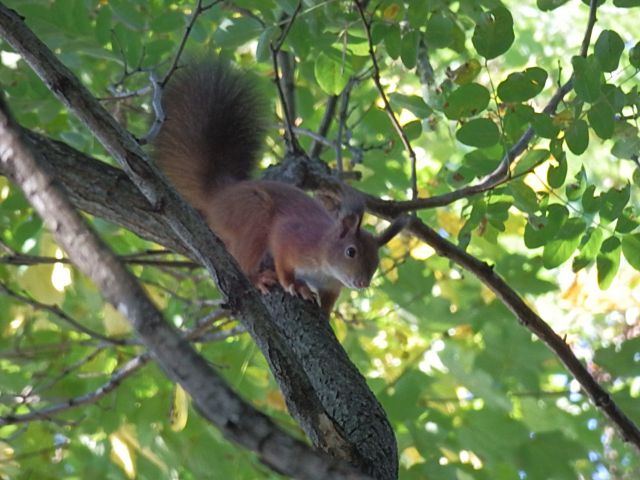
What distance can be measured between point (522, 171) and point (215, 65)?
1435 millimetres

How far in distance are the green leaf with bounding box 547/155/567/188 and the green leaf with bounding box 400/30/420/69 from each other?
0.52 meters

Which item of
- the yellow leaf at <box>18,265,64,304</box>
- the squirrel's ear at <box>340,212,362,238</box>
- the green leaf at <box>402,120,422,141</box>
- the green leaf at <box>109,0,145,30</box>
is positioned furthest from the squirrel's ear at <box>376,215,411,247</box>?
the yellow leaf at <box>18,265,64,304</box>

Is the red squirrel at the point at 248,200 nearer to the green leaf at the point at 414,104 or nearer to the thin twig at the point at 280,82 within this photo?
the thin twig at the point at 280,82

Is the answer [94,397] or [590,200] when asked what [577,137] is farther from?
[94,397]

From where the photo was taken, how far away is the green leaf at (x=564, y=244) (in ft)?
8.77

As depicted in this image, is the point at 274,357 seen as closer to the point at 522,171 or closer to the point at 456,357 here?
the point at 522,171

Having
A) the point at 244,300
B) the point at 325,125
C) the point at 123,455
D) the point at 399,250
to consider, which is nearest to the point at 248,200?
the point at 325,125

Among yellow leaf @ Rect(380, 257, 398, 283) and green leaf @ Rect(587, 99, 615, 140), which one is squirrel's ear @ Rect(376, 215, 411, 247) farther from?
green leaf @ Rect(587, 99, 615, 140)

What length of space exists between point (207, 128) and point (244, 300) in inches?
83.2

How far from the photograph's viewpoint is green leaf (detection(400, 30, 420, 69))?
2.69 meters

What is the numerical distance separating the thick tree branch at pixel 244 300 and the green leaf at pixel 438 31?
103cm

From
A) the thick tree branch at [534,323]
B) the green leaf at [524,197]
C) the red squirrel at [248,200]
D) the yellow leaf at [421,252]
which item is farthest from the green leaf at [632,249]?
the yellow leaf at [421,252]

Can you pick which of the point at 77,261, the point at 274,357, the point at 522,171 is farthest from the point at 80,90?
the point at 522,171

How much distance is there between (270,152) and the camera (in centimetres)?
403
